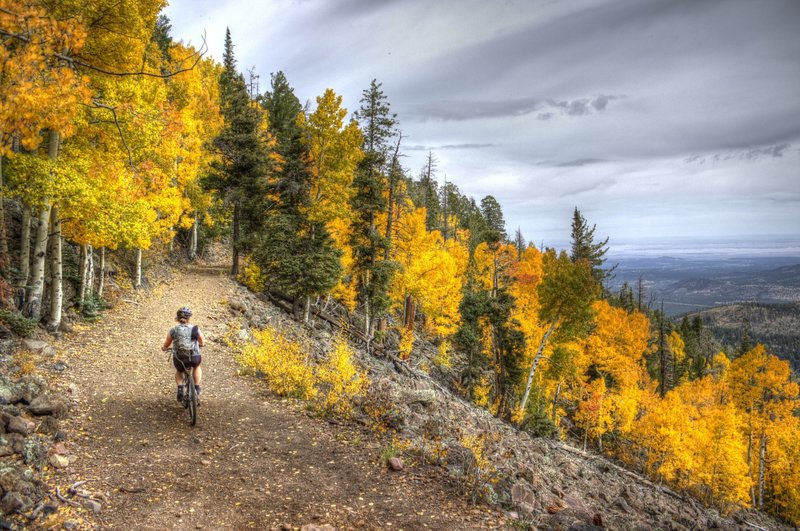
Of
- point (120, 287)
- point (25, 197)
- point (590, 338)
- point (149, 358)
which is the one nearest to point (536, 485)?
point (149, 358)

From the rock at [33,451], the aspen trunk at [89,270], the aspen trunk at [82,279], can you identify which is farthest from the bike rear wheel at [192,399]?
the aspen trunk at [89,270]

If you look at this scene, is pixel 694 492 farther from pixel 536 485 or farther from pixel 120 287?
pixel 120 287

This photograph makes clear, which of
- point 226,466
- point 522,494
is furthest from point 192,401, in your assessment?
point 522,494

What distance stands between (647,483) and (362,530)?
26.7 m

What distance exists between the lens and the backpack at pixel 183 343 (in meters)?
8.09

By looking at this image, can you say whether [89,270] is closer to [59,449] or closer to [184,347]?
[184,347]

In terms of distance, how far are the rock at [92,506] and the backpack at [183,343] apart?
333 cm

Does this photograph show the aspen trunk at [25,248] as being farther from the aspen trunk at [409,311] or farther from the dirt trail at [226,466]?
the aspen trunk at [409,311]

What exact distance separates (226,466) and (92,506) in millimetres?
1893

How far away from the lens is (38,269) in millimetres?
10773

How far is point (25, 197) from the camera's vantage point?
9.71 metres

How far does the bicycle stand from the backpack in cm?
15

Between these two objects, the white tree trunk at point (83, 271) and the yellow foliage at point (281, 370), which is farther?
the white tree trunk at point (83, 271)

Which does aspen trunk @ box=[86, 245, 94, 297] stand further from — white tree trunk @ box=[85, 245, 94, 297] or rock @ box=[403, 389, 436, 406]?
rock @ box=[403, 389, 436, 406]
